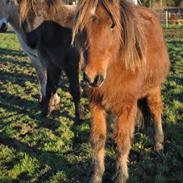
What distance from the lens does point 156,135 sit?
5121 millimetres

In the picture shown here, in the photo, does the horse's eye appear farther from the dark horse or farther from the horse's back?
the dark horse

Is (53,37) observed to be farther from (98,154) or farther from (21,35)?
(98,154)

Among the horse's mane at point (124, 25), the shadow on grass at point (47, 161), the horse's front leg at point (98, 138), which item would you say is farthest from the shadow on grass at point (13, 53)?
the horse's mane at point (124, 25)

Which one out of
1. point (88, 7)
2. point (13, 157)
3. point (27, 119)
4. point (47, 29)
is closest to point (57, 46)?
point (47, 29)

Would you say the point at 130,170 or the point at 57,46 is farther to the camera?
the point at 57,46

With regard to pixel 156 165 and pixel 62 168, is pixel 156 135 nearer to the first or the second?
pixel 156 165

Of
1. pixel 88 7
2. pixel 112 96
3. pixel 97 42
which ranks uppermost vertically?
pixel 88 7

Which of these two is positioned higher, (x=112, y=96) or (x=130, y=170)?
(x=112, y=96)

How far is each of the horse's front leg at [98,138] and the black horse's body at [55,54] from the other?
65.7 inches

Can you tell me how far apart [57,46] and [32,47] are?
2.37ft

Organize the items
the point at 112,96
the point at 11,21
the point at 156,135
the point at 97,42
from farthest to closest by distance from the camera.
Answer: the point at 11,21 < the point at 156,135 < the point at 112,96 < the point at 97,42

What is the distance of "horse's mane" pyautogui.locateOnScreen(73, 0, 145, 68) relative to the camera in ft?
12.5

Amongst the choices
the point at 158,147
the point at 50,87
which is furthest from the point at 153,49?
the point at 50,87

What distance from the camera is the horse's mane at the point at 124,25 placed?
3.81 m
